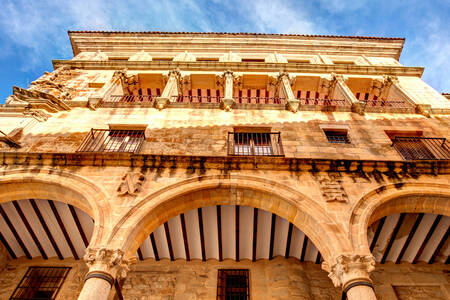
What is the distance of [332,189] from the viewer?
5.79m

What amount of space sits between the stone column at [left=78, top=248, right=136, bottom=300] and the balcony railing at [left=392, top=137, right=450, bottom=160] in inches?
303

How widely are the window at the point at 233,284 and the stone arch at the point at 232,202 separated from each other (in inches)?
111

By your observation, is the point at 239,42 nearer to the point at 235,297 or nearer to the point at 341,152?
the point at 341,152

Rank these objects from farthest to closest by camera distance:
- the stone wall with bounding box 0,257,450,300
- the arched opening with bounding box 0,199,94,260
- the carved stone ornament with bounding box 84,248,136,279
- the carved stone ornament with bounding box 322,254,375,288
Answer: the stone wall with bounding box 0,257,450,300 < the arched opening with bounding box 0,199,94,260 < the carved stone ornament with bounding box 84,248,136,279 < the carved stone ornament with bounding box 322,254,375,288

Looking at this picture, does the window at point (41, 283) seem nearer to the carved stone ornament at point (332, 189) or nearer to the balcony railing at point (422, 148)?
the carved stone ornament at point (332, 189)

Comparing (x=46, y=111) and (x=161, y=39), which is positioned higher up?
(x=161, y=39)

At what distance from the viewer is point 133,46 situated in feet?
49.8

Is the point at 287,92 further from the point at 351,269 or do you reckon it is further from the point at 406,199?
the point at 351,269

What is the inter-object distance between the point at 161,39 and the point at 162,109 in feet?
27.9

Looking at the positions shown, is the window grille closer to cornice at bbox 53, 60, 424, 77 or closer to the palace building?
the palace building

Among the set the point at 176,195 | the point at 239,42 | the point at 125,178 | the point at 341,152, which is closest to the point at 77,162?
the point at 125,178

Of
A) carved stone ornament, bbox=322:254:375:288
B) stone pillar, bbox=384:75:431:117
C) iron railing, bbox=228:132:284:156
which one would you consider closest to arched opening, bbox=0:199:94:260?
iron railing, bbox=228:132:284:156

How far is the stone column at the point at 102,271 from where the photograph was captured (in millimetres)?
3990

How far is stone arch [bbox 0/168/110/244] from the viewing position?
5.72 metres
